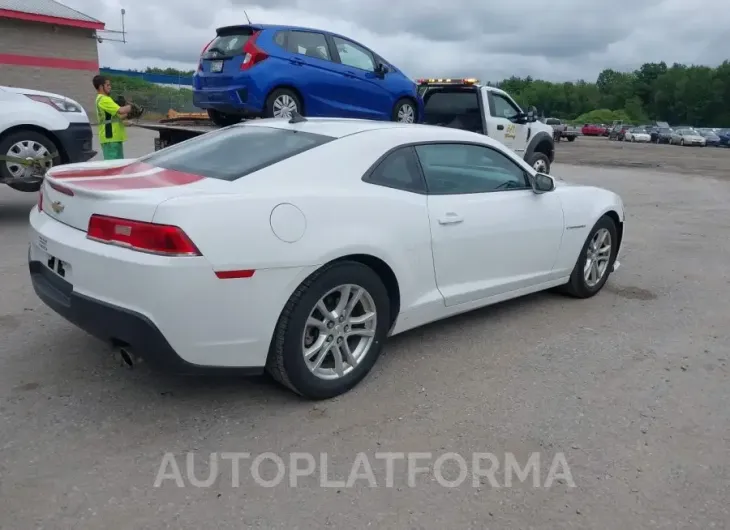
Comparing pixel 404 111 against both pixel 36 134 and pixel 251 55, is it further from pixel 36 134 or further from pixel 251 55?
pixel 36 134

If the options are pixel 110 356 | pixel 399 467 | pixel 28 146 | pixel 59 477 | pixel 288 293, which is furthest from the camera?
pixel 28 146

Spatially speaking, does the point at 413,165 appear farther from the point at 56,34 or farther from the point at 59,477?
the point at 56,34

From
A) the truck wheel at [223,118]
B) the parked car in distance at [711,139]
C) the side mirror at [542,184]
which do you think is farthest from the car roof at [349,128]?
the parked car in distance at [711,139]

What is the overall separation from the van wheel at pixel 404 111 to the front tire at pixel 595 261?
494 centimetres

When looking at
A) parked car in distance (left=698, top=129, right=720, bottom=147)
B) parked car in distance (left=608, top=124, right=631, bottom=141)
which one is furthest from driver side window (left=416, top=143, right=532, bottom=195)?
parked car in distance (left=608, top=124, right=631, bottom=141)

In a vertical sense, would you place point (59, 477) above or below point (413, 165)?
below

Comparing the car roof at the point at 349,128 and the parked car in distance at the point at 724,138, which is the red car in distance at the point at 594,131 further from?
the car roof at the point at 349,128

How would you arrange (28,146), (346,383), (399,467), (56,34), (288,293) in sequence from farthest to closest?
1. (56,34)
2. (28,146)
3. (346,383)
4. (288,293)
5. (399,467)

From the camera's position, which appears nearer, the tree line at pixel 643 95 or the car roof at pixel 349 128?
the car roof at pixel 349 128

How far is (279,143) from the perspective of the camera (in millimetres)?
3781

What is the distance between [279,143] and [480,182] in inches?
56.3

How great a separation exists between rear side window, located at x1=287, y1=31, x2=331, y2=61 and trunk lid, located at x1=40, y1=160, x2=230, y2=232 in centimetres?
535

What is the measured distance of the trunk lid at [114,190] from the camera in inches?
118

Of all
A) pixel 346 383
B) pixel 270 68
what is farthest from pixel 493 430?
pixel 270 68
